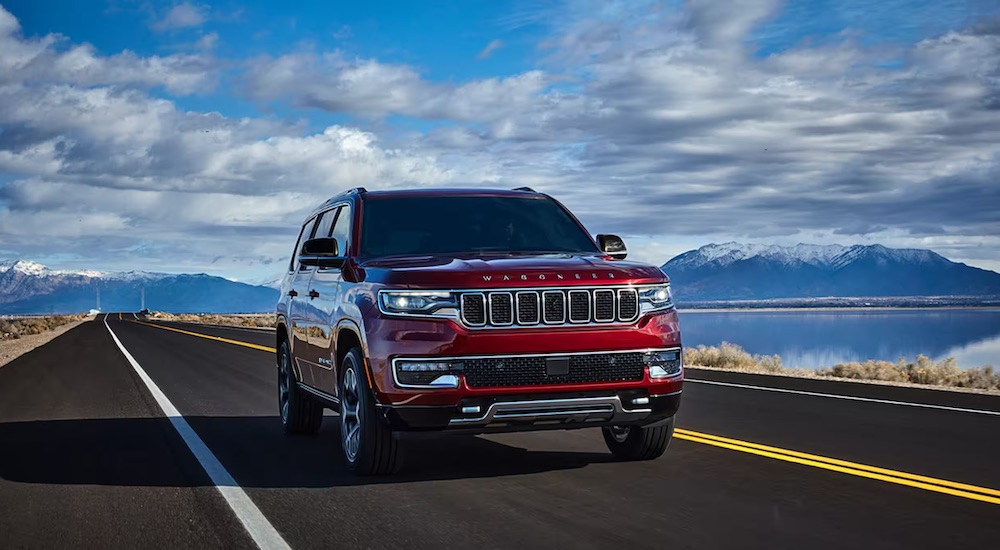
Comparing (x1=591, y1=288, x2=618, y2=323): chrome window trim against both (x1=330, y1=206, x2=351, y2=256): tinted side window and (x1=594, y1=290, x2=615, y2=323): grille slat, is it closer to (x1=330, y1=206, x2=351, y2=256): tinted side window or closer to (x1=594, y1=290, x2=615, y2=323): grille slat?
(x1=594, y1=290, x2=615, y2=323): grille slat

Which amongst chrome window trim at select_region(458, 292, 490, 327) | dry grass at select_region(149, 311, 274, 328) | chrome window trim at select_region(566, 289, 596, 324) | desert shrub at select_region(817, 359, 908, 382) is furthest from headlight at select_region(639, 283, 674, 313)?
dry grass at select_region(149, 311, 274, 328)

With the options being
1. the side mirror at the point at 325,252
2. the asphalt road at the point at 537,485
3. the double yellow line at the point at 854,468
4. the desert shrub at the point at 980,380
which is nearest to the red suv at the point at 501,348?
the side mirror at the point at 325,252

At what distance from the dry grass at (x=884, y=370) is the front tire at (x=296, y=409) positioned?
436 inches

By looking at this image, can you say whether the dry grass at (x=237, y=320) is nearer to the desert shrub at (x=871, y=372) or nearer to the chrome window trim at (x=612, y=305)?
the desert shrub at (x=871, y=372)

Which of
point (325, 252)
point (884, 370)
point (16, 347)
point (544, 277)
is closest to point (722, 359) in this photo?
point (884, 370)

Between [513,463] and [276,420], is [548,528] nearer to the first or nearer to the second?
[513,463]

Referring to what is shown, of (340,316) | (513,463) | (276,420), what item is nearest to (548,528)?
(513,463)

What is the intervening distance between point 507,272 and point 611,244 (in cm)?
179

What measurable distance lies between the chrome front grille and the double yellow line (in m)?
2.04

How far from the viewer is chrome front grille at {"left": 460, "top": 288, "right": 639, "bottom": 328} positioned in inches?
284

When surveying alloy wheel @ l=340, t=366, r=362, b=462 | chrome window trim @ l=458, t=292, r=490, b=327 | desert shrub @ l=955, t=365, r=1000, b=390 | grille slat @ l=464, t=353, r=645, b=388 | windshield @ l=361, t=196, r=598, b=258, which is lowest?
desert shrub @ l=955, t=365, r=1000, b=390

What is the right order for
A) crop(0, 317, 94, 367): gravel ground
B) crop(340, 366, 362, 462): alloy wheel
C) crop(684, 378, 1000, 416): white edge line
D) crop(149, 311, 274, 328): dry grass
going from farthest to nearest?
crop(149, 311, 274, 328): dry grass < crop(0, 317, 94, 367): gravel ground < crop(684, 378, 1000, 416): white edge line < crop(340, 366, 362, 462): alloy wheel

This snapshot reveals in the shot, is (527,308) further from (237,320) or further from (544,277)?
(237,320)

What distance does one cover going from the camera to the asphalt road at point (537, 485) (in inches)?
235
